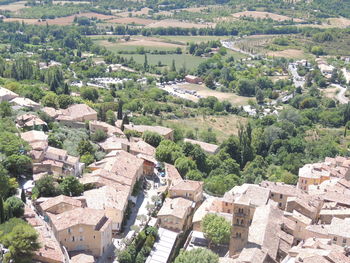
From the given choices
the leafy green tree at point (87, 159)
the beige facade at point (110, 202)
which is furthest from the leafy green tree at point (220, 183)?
the leafy green tree at point (87, 159)

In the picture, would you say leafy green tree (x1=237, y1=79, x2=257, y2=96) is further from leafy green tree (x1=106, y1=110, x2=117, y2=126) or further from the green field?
leafy green tree (x1=106, y1=110, x2=117, y2=126)

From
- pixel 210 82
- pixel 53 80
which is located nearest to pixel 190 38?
pixel 210 82

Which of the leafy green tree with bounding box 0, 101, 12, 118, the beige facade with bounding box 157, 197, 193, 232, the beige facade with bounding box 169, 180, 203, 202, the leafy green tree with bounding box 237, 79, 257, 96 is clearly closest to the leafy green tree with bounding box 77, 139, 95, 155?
the leafy green tree with bounding box 0, 101, 12, 118

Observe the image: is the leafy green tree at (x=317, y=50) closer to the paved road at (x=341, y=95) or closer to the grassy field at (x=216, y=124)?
the paved road at (x=341, y=95)

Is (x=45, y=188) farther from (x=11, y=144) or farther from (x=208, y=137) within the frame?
(x=208, y=137)

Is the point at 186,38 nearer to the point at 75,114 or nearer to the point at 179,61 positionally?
the point at 179,61

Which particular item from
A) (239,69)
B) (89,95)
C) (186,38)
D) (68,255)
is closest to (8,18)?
(186,38)
